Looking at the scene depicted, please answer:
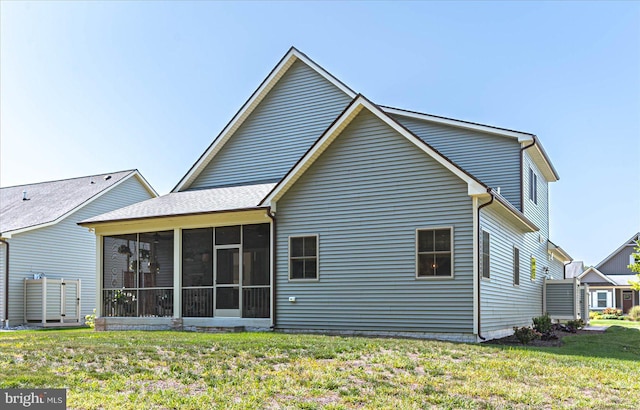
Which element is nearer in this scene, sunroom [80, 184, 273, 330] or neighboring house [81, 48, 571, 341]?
neighboring house [81, 48, 571, 341]

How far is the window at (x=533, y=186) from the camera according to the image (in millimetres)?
20203

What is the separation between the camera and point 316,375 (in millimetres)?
8625

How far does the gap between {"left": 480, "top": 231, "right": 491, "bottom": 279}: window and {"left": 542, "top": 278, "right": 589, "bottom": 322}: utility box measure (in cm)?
847

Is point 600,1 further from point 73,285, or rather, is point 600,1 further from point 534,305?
point 73,285

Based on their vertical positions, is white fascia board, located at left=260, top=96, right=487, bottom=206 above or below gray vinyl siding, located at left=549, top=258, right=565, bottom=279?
above

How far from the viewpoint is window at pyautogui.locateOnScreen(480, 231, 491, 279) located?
1466 centimetres

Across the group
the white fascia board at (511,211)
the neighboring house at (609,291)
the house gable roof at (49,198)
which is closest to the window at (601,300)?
the neighboring house at (609,291)

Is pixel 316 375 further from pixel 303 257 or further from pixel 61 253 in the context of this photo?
pixel 61 253

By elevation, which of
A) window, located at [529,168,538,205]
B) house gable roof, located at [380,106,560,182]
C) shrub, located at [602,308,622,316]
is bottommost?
shrub, located at [602,308,622,316]

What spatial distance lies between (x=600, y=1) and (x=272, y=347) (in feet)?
40.4

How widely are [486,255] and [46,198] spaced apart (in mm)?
21943

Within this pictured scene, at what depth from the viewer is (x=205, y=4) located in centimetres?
1716

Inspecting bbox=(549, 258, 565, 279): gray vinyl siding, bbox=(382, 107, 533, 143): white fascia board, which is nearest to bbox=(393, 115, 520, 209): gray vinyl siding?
bbox=(382, 107, 533, 143): white fascia board

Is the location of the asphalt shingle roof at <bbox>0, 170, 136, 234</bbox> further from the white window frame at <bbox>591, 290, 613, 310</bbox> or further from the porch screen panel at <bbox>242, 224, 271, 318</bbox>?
the white window frame at <bbox>591, 290, 613, 310</bbox>
